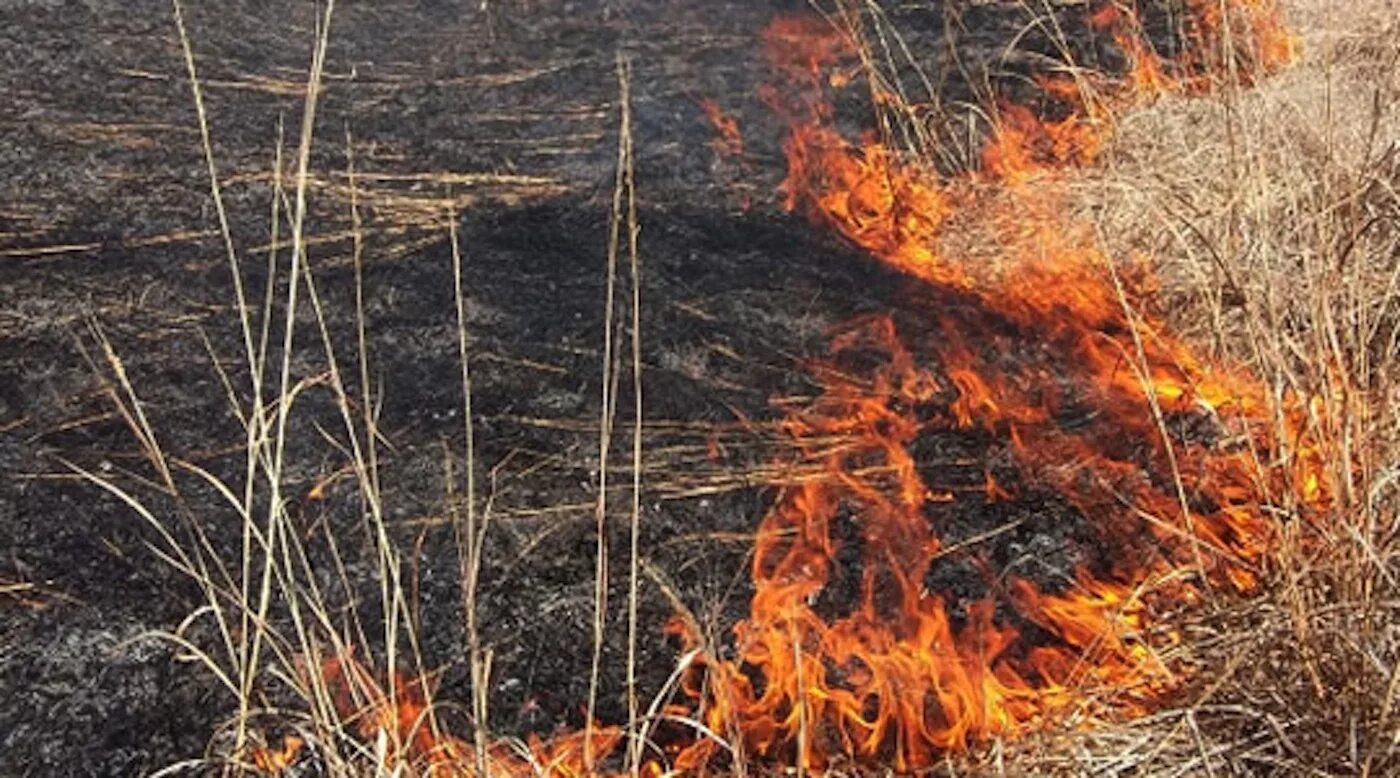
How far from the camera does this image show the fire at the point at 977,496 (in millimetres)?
2457

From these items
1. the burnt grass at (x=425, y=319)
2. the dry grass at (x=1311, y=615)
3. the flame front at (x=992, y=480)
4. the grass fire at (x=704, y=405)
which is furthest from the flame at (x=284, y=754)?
the dry grass at (x=1311, y=615)

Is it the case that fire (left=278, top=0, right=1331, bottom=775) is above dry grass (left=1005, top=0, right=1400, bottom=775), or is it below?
below

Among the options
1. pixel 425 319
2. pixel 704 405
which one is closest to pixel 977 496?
pixel 704 405

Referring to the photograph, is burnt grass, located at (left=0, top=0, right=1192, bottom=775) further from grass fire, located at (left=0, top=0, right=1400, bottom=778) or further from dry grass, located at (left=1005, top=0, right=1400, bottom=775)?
dry grass, located at (left=1005, top=0, right=1400, bottom=775)

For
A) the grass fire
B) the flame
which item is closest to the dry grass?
the grass fire

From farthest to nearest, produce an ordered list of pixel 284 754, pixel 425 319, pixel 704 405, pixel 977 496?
pixel 425 319 < pixel 704 405 < pixel 977 496 < pixel 284 754

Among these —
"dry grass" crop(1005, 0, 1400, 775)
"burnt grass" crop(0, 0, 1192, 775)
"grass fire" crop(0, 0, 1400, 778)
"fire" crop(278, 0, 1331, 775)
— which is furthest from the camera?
"burnt grass" crop(0, 0, 1192, 775)

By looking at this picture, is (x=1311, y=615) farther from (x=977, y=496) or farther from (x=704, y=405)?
(x=704, y=405)

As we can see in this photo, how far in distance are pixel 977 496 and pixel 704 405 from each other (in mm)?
748

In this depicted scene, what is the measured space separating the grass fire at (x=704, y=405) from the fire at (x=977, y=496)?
0.04ft

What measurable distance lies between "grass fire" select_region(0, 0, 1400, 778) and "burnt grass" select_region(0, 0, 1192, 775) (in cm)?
1

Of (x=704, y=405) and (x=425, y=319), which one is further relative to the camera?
(x=425, y=319)

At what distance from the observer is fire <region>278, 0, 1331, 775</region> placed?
2.46m

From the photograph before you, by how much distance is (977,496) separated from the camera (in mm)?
3104
